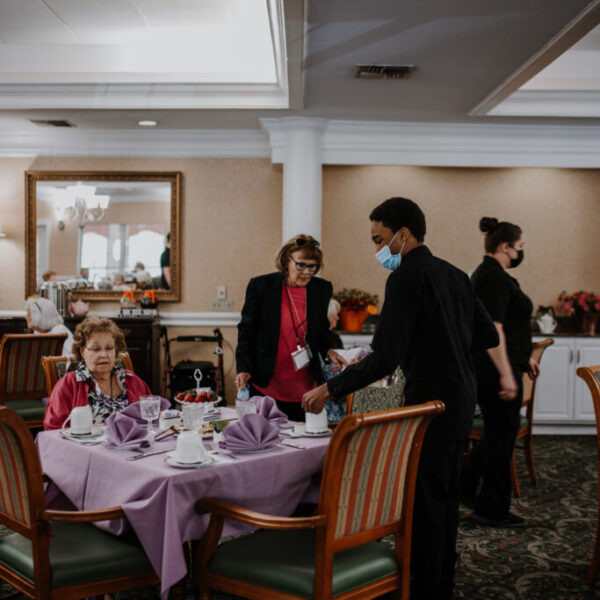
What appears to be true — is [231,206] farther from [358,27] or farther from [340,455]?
[340,455]

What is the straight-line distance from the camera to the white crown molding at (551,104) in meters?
5.66

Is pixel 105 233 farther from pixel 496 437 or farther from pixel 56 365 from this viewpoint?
pixel 496 437

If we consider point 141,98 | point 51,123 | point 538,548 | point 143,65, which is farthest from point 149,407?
point 51,123

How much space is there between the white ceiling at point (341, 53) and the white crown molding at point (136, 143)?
0.65 ft

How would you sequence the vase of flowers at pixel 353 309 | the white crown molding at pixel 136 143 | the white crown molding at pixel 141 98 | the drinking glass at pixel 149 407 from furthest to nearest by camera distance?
the white crown molding at pixel 136 143 → the vase of flowers at pixel 353 309 → the white crown molding at pixel 141 98 → the drinking glass at pixel 149 407

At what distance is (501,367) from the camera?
3.56 metres

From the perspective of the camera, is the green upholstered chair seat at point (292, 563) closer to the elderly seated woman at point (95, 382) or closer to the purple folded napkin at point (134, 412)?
the purple folded napkin at point (134, 412)

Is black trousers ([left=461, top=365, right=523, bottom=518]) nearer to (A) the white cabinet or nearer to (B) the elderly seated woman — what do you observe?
(B) the elderly seated woman

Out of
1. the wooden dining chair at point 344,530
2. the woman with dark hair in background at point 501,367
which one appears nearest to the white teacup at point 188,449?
the wooden dining chair at point 344,530

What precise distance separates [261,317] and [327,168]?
11.6 feet

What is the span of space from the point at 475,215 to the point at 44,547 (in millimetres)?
5706

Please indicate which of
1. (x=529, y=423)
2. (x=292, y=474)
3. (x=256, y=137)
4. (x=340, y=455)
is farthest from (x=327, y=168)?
(x=340, y=455)

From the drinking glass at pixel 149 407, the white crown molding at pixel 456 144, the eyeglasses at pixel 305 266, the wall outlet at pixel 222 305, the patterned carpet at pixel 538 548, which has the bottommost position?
the patterned carpet at pixel 538 548

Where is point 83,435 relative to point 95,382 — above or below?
below
